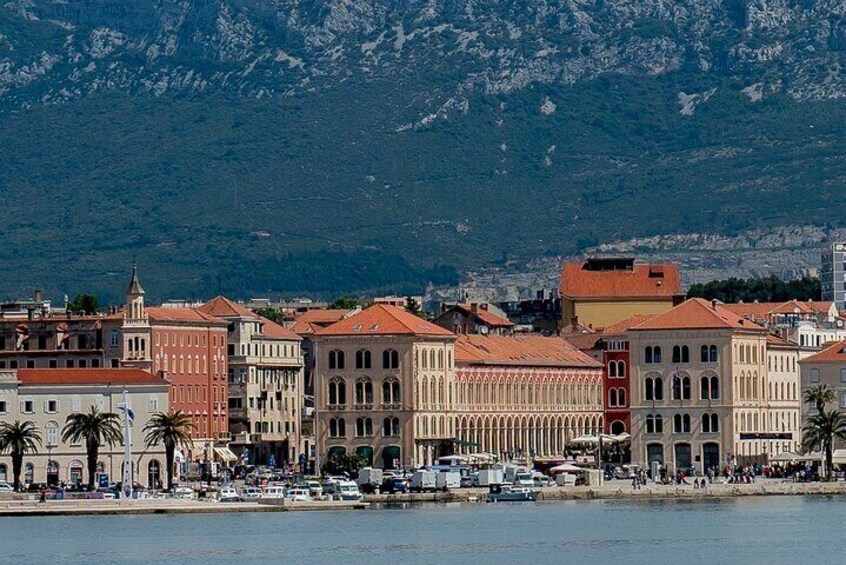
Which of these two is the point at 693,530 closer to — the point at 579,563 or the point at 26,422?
the point at 579,563

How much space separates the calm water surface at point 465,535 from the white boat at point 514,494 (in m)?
4.78

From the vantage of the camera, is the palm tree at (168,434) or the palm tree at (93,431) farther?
the palm tree at (168,434)

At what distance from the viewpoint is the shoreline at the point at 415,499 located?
175m

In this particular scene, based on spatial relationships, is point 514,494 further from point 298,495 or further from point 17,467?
point 17,467

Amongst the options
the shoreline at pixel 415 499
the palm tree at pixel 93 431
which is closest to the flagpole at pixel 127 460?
the shoreline at pixel 415 499

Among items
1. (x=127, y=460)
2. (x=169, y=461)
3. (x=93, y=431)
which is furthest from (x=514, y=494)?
(x=93, y=431)

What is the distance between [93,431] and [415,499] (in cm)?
1823

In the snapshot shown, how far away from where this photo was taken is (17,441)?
191 metres

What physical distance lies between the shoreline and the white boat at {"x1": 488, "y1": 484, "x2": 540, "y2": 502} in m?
0.46

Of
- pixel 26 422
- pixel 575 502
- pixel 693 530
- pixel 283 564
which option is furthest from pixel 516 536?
pixel 26 422

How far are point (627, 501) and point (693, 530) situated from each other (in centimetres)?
3128

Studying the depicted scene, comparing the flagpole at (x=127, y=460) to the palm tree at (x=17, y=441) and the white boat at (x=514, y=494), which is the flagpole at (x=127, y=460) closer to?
the palm tree at (x=17, y=441)

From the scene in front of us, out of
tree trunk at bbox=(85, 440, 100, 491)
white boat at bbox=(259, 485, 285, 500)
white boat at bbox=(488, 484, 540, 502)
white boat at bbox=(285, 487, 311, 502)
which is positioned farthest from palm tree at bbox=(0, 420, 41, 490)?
white boat at bbox=(488, 484, 540, 502)

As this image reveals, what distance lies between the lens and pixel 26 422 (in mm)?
197125
